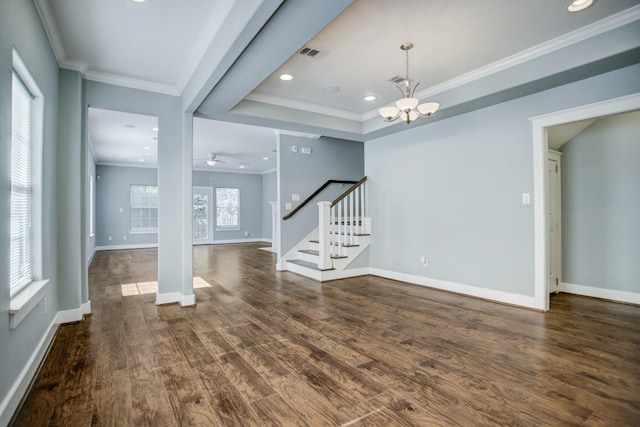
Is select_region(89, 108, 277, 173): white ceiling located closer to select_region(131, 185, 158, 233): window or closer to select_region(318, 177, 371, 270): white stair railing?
select_region(131, 185, 158, 233): window

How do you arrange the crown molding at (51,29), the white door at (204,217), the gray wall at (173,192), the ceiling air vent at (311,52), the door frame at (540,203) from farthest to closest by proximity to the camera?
1. the white door at (204,217)
2. the gray wall at (173,192)
3. the door frame at (540,203)
4. the ceiling air vent at (311,52)
5. the crown molding at (51,29)

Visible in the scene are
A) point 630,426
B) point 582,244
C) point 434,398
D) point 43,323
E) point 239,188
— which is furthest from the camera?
point 239,188

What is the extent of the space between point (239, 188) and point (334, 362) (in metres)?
10.3

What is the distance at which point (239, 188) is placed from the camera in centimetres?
1206

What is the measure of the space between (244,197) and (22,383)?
407 inches

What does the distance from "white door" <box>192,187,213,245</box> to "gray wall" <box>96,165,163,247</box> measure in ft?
5.28

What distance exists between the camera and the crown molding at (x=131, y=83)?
3659 mm

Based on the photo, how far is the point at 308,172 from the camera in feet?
22.4

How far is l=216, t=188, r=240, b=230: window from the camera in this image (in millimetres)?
11766

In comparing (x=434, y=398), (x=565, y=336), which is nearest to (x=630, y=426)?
(x=434, y=398)

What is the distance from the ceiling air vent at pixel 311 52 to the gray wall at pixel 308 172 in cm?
322

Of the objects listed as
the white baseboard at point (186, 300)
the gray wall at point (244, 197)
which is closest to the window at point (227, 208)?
the gray wall at point (244, 197)

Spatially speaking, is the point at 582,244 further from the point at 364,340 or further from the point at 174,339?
the point at 174,339

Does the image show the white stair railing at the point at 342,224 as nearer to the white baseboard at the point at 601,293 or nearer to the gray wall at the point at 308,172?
the gray wall at the point at 308,172
